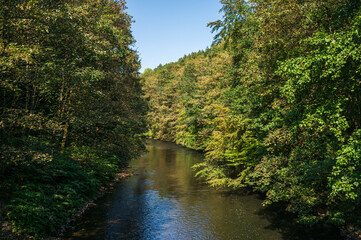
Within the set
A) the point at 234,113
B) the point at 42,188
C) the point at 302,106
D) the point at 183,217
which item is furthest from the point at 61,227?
the point at 234,113

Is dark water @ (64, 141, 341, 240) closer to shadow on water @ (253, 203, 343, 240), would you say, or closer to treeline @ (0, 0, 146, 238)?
shadow on water @ (253, 203, 343, 240)

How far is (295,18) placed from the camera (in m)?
11.1

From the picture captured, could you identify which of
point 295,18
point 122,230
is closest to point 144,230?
point 122,230

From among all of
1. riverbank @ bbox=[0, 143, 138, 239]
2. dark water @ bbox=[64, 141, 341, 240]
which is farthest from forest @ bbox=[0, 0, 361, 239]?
dark water @ bbox=[64, 141, 341, 240]

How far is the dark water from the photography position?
12430 mm

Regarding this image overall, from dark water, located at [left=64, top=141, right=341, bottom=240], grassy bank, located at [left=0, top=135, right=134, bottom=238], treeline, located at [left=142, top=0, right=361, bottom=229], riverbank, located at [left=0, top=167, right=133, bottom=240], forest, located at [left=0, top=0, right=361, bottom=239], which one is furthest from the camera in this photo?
dark water, located at [left=64, top=141, right=341, bottom=240]

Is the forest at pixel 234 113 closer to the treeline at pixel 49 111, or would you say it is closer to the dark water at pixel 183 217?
the treeline at pixel 49 111

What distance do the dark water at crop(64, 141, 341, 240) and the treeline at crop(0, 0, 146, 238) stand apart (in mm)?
1738

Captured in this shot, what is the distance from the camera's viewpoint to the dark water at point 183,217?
12.4 meters

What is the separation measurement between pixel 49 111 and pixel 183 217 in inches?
451

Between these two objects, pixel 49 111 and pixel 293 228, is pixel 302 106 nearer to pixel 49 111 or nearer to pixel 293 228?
pixel 293 228

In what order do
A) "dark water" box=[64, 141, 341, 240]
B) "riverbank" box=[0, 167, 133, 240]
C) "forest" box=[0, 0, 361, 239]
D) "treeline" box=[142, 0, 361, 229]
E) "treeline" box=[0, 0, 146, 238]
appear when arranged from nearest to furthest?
"treeline" box=[142, 0, 361, 229]
"forest" box=[0, 0, 361, 239]
"treeline" box=[0, 0, 146, 238]
"riverbank" box=[0, 167, 133, 240]
"dark water" box=[64, 141, 341, 240]

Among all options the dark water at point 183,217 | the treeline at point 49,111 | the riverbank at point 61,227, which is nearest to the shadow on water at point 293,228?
the dark water at point 183,217

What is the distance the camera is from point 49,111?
16766 millimetres
